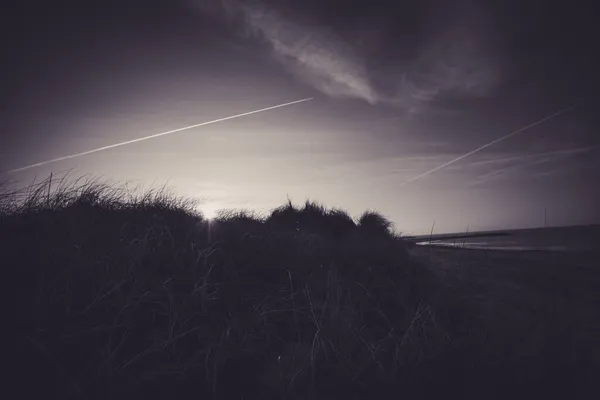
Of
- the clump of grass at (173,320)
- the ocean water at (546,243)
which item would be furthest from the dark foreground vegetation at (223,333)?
the ocean water at (546,243)

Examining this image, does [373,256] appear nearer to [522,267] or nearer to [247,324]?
[247,324]

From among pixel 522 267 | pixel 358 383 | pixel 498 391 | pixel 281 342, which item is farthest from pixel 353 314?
pixel 522 267

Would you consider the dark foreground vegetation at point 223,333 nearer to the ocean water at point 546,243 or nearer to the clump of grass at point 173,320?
the clump of grass at point 173,320

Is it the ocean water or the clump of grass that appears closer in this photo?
the clump of grass

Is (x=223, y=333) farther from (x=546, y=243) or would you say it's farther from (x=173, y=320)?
(x=546, y=243)

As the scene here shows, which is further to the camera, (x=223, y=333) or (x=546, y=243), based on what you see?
(x=546, y=243)

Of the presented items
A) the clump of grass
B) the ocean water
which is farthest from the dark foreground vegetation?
the ocean water

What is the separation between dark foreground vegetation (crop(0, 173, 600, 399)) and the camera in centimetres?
164

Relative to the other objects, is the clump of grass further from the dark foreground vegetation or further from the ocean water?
the ocean water

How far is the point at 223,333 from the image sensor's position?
2105 millimetres

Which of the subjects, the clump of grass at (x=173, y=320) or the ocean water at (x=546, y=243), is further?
the ocean water at (x=546, y=243)

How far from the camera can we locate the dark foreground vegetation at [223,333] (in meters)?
1.64

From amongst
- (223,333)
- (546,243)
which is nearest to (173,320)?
(223,333)

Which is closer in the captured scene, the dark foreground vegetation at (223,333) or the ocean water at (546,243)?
the dark foreground vegetation at (223,333)
